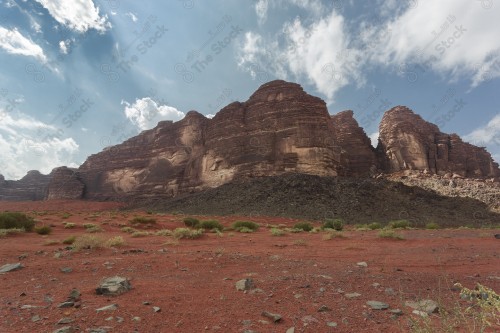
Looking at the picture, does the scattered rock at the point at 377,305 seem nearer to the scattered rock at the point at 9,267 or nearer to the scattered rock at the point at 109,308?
the scattered rock at the point at 109,308

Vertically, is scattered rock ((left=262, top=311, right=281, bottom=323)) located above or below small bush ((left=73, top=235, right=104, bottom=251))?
below

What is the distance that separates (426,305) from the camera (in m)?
4.71

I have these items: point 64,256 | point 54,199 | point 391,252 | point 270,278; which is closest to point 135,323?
point 270,278

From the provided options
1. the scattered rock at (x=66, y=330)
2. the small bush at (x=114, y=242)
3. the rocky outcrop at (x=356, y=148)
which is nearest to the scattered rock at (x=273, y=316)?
the scattered rock at (x=66, y=330)

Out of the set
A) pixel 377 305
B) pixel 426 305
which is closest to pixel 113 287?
pixel 377 305

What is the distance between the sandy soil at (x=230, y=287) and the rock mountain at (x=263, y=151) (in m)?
42.5

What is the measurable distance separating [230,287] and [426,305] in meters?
3.34

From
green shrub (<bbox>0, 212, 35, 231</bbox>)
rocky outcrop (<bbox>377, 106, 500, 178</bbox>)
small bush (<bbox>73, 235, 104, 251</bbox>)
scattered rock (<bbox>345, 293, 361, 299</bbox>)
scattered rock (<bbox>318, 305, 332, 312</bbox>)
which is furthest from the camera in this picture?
rocky outcrop (<bbox>377, 106, 500, 178</bbox>)

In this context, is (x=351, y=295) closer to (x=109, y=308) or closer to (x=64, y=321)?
(x=109, y=308)

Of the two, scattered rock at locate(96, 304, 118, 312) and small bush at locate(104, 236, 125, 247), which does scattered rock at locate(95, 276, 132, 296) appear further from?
small bush at locate(104, 236, 125, 247)

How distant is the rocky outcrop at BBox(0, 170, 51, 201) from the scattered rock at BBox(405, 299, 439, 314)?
407ft

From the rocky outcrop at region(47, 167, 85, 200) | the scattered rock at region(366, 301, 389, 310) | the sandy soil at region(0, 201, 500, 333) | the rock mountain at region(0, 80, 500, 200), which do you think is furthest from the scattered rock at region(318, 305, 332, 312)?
the rocky outcrop at region(47, 167, 85, 200)

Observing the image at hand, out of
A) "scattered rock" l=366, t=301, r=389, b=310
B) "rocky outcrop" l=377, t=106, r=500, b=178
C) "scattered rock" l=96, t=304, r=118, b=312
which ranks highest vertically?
"rocky outcrop" l=377, t=106, r=500, b=178

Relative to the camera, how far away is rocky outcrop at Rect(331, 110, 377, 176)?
7456 cm
